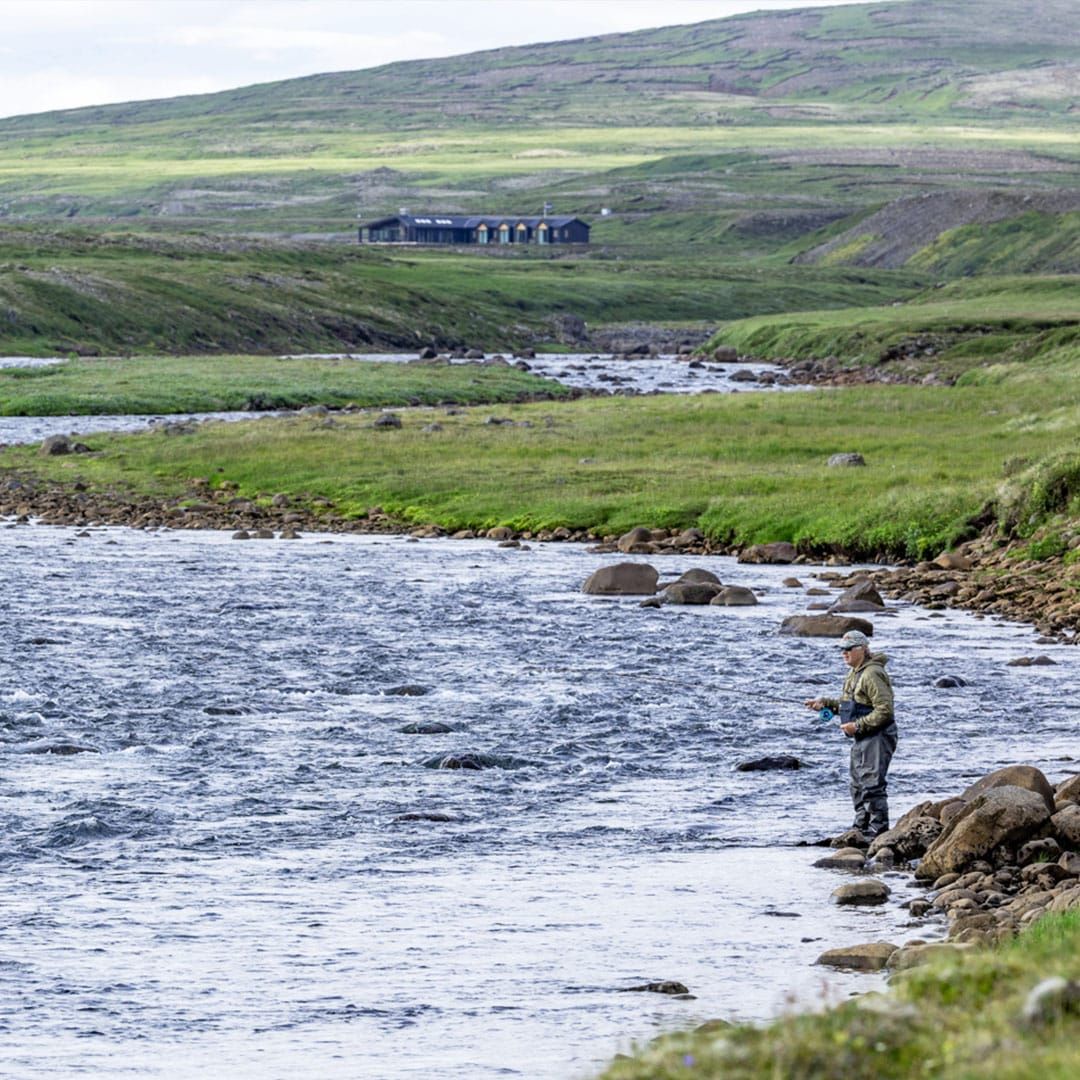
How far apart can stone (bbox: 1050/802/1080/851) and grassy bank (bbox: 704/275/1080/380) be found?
283 ft

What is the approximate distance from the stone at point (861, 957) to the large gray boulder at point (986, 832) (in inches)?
117

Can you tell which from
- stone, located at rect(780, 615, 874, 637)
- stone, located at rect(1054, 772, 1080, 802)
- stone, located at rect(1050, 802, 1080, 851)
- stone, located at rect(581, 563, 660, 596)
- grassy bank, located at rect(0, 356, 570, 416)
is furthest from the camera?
grassy bank, located at rect(0, 356, 570, 416)

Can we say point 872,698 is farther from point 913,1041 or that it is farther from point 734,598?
point 734,598

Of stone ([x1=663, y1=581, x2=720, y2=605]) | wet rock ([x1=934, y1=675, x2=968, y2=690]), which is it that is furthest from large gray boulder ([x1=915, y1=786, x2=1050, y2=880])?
stone ([x1=663, y1=581, x2=720, y2=605])

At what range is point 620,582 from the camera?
140 ft

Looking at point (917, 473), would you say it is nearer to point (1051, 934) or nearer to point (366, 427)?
point (366, 427)

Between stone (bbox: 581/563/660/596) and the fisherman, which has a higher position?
the fisherman

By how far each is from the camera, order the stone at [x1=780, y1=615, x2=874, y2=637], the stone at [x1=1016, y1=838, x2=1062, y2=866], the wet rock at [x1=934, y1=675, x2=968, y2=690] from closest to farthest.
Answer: the stone at [x1=1016, y1=838, x2=1062, y2=866], the wet rock at [x1=934, y1=675, x2=968, y2=690], the stone at [x1=780, y1=615, x2=874, y2=637]

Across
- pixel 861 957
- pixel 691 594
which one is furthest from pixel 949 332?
pixel 861 957

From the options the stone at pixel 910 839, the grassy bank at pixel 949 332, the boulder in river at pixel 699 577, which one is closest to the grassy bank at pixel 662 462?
the boulder in river at pixel 699 577

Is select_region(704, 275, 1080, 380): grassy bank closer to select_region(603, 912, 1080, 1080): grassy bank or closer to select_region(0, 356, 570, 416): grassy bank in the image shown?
select_region(0, 356, 570, 416): grassy bank

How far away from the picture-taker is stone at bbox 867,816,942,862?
20812mm

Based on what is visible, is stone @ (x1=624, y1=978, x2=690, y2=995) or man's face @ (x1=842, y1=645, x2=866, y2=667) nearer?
stone @ (x1=624, y1=978, x2=690, y2=995)

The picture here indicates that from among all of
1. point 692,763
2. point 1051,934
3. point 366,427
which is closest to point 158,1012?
point 1051,934
